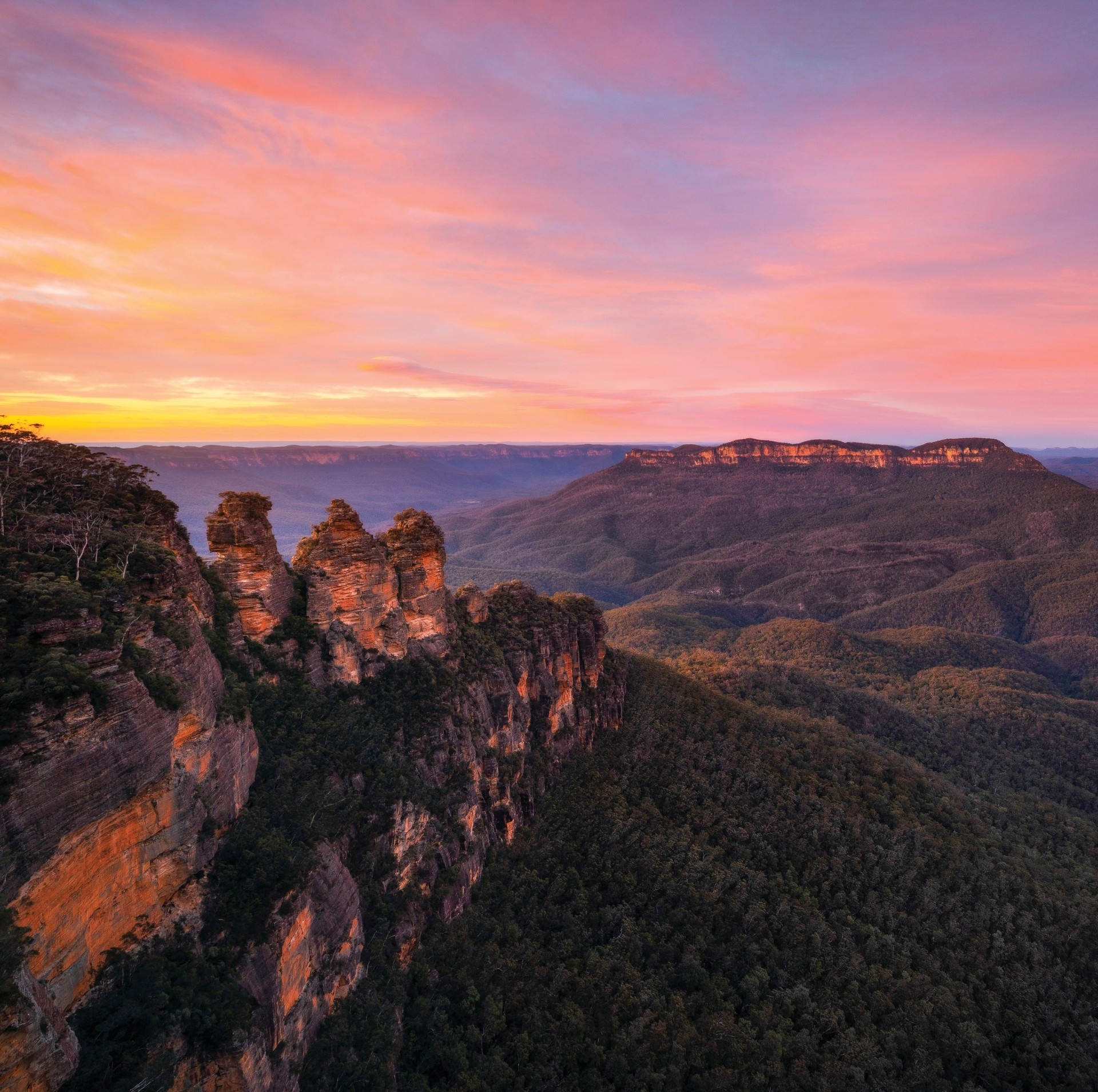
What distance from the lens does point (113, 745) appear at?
1662cm

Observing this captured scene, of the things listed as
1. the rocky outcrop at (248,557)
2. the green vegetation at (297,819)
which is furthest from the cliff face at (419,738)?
the rocky outcrop at (248,557)

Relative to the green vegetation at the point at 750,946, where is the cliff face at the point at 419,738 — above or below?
above

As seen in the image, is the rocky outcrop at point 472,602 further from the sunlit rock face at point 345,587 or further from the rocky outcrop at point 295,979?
the rocky outcrop at point 295,979

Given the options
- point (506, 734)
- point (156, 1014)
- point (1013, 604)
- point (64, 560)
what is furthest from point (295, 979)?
point (1013, 604)

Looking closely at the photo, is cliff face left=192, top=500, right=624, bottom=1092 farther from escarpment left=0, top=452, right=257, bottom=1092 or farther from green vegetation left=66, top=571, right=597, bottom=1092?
escarpment left=0, top=452, right=257, bottom=1092

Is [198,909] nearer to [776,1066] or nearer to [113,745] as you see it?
[113,745]

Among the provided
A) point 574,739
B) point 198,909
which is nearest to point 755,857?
point 574,739

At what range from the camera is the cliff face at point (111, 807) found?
45.9 ft

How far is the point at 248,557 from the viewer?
32.2 meters

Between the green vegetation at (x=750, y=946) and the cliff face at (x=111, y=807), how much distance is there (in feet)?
45.4

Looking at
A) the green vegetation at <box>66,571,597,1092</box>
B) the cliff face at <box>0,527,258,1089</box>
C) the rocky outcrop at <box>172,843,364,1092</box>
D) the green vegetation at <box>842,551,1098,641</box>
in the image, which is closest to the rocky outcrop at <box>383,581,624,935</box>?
the green vegetation at <box>66,571,597,1092</box>

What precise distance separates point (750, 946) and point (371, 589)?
130ft

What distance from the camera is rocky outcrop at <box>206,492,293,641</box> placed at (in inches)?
1248

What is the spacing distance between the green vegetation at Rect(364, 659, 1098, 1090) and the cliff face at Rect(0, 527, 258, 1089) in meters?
13.9
